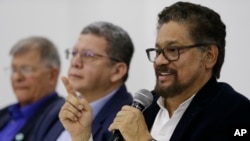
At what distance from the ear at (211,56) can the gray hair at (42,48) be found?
1.30m

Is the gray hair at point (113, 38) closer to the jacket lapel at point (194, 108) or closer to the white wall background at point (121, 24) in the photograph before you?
the white wall background at point (121, 24)

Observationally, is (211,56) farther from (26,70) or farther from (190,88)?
(26,70)

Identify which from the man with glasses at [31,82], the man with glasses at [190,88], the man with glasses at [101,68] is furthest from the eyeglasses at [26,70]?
the man with glasses at [190,88]

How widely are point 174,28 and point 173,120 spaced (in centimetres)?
33

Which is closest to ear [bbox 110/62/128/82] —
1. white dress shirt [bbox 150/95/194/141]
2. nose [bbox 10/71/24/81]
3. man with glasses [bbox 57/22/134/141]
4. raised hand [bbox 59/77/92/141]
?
man with glasses [bbox 57/22/134/141]

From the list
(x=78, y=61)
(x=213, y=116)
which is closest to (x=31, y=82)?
(x=78, y=61)

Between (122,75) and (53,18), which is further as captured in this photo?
(53,18)

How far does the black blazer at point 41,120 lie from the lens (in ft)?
7.75

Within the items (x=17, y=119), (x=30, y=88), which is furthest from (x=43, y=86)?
(x=17, y=119)

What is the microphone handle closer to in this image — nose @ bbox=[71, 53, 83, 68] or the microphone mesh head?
the microphone mesh head

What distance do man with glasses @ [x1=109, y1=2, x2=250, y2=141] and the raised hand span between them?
26 centimetres

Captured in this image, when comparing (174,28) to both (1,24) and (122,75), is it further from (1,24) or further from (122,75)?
(1,24)

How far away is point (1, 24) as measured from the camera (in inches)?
141

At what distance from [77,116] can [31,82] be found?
3.22 ft
